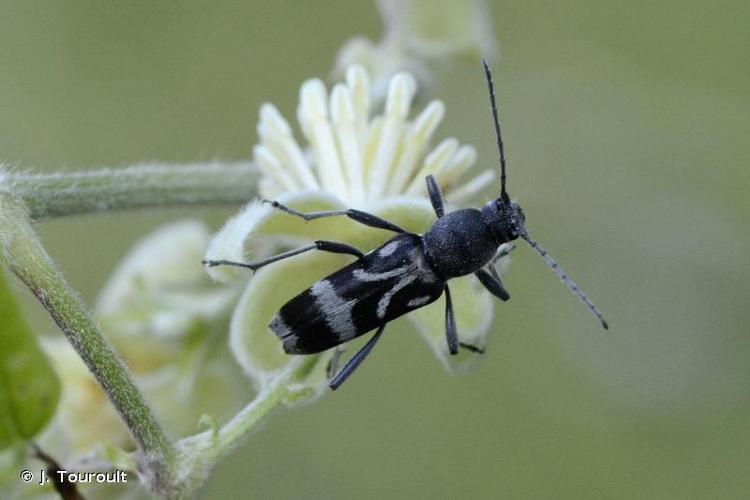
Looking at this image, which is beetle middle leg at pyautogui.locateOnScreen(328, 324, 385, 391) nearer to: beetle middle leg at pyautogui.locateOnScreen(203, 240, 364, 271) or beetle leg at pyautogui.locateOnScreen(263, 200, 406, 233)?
beetle middle leg at pyautogui.locateOnScreen(203, 240, 364, 271)

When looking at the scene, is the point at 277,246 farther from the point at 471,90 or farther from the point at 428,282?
the point at 471,90

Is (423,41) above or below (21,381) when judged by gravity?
above

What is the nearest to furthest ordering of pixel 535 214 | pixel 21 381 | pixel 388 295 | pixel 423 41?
pixel 21 381 < pixel 388 295 < pixel 423 41 < pixel 535 214

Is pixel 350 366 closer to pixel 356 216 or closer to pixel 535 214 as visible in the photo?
pixel 356 216

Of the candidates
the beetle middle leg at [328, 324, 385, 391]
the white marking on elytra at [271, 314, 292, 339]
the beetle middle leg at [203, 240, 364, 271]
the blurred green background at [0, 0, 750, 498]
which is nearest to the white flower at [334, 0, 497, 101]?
the beetle middle leg at [203, 240, 364, 271]

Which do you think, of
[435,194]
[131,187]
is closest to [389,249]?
[435,194]

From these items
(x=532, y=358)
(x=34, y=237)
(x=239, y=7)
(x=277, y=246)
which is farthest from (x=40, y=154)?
(x=34, y=237)
